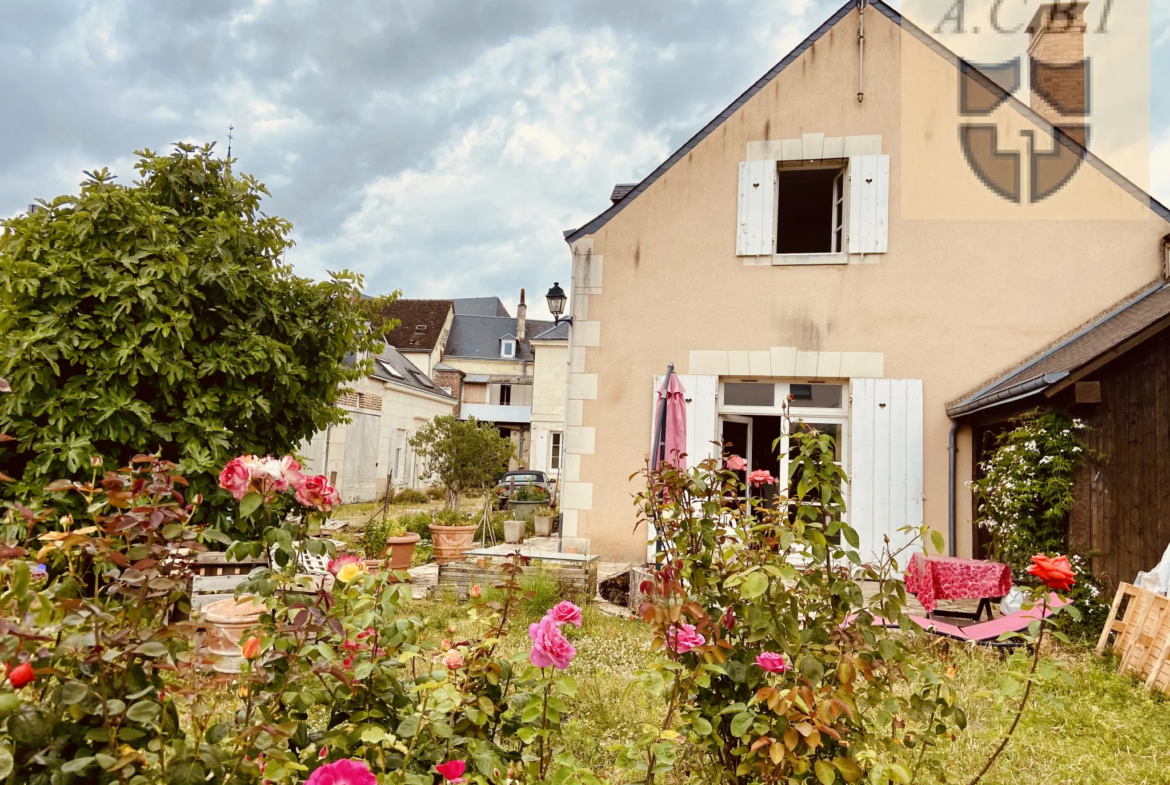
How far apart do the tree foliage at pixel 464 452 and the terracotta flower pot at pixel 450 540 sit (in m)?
2.76

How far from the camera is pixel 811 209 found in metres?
10.7

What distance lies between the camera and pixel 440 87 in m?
10.4

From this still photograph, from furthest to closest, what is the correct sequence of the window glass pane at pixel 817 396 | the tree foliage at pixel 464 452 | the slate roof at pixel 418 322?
the slate roof at pixel 418 322
the tree foliage at pixel 464 452
the window glass pane at pixel 817 396

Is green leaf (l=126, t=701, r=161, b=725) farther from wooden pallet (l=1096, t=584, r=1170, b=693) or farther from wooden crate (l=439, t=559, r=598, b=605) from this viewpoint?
wooden pallet (l=1096, t=584, r=1170, b=693)

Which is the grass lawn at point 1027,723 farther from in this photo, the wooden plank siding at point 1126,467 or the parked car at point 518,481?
the parked car at point 518,481

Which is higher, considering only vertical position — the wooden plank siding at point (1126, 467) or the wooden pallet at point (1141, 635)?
the wooden plank siding at point (1126, 467)

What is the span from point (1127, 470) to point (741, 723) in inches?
230

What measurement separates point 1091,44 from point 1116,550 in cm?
721

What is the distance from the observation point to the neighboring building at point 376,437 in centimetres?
1742

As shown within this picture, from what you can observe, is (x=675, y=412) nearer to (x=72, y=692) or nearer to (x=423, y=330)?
(x=72, y=692)

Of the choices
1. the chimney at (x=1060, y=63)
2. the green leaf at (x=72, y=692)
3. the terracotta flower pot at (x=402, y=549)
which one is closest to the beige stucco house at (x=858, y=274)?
the chimney at (x=1060, y=63)

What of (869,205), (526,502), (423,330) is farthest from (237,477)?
(423,330)

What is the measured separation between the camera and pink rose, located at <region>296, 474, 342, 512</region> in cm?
142

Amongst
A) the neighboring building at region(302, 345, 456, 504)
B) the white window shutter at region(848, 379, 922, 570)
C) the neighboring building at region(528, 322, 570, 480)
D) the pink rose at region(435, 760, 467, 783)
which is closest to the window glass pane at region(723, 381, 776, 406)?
the white window shutter at region(848, 379, 922, 570)
